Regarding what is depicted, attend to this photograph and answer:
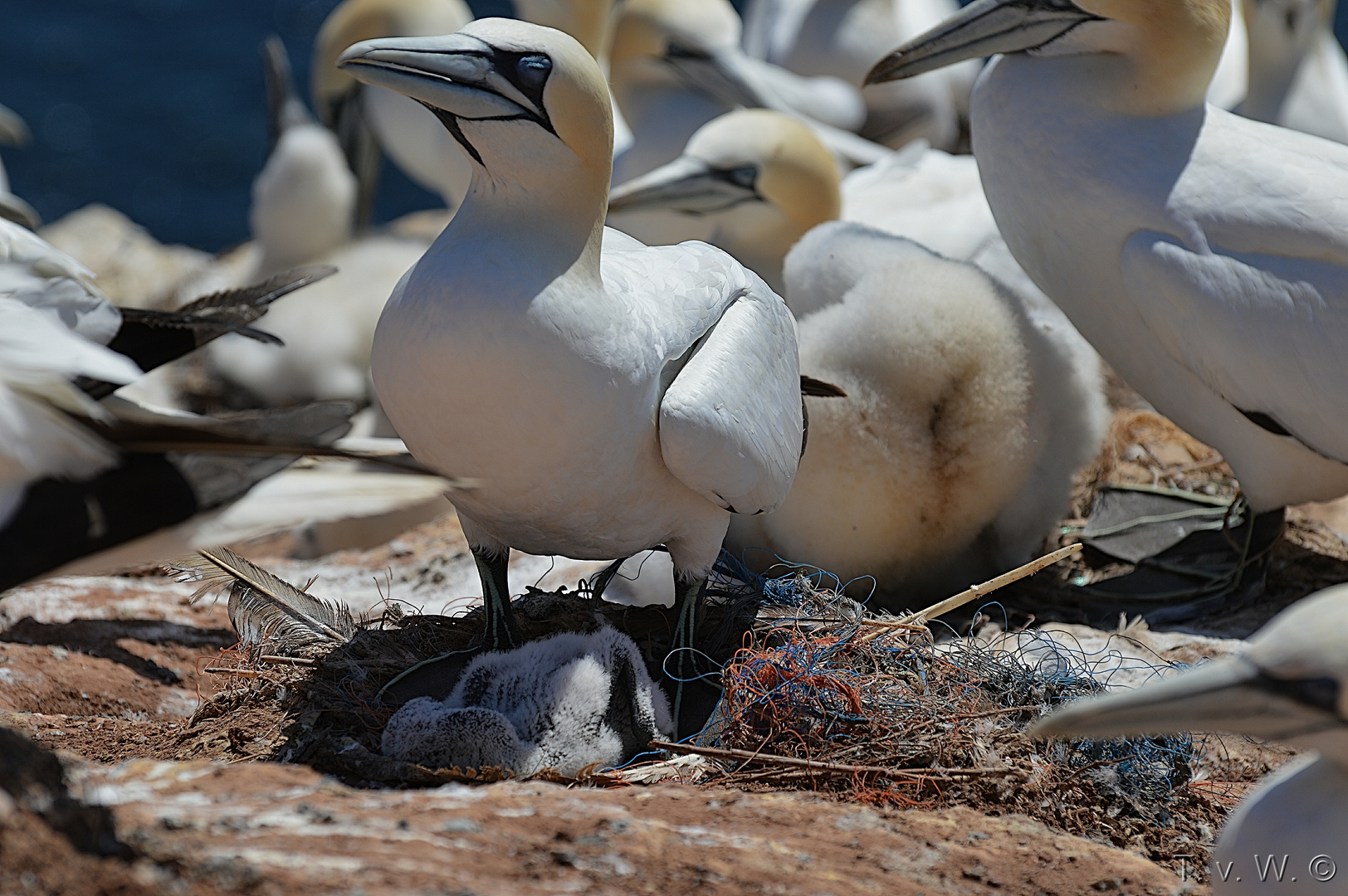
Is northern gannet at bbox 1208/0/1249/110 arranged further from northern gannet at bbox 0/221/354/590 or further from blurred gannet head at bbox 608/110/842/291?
northern gannet at bbox 0/221/354/590

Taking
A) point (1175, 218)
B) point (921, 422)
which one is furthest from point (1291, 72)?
point (921, 422)

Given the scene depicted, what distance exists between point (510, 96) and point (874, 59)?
232 inches

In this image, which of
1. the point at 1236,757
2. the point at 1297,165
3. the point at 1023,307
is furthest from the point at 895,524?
the point at 1297,165

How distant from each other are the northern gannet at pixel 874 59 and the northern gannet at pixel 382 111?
2.00 metres

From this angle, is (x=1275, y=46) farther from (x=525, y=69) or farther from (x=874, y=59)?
(x=525, y=69)

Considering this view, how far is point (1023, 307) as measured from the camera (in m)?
4.36

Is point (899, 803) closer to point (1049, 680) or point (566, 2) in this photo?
point (1049, 680)

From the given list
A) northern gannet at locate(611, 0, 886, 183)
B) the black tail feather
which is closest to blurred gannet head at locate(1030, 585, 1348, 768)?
the black tail feather

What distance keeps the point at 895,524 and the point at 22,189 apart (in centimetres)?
1442

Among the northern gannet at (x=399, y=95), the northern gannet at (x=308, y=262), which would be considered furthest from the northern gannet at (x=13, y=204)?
the northern gannet at (x=399, y=95)

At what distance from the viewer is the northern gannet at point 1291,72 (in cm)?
680

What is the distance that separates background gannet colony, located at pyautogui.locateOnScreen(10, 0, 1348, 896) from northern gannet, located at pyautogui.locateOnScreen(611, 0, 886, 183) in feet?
3.77

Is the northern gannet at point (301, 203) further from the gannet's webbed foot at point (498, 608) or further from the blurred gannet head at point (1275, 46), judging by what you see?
the blurred gannet head at point (1275, 46)

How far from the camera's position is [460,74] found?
8.82 ft
